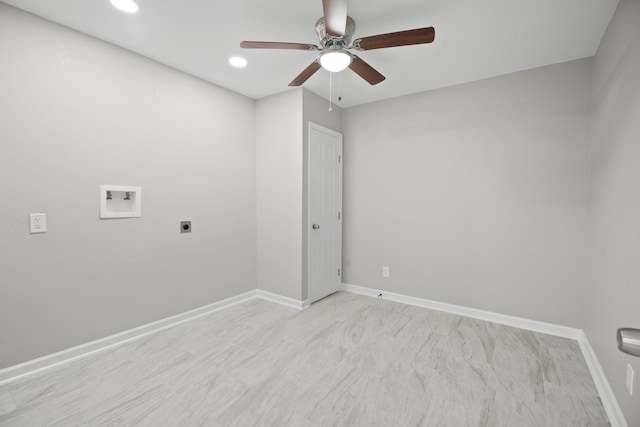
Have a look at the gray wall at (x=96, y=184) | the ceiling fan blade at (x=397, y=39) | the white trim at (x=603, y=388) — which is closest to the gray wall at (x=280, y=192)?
the gray wall at (x=96, y=184)

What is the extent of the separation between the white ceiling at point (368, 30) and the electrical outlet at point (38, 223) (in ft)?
4.72

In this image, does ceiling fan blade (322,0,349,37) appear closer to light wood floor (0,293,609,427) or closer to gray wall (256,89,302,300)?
gray wall (256,89,302,300)

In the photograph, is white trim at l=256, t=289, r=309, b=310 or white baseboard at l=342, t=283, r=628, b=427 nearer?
white baseboard at l=342, t=283, r=628, b=427

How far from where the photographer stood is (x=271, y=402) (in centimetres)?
175

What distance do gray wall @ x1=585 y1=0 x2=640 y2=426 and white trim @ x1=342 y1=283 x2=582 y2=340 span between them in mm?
Result: 316

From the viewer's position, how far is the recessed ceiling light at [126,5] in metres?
1.86

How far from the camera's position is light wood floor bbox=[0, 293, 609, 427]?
1642 mm

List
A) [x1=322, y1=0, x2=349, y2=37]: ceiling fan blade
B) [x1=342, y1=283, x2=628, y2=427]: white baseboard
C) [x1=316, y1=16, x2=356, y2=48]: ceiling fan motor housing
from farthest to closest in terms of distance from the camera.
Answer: [x1=316, y1=16, x2=356, y2=48]: ceiling fan motor housing → [x1=342, y1=283, x2=628, y2=427]: white baseboard → [x1=322, y1=0, x2=349, y2=37]: ceiling fan blade

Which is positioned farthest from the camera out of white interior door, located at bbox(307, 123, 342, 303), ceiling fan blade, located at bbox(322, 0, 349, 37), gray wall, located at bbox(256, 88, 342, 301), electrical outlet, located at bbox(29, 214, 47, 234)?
white interior door, located at bbox(307, 123, 342, 303)

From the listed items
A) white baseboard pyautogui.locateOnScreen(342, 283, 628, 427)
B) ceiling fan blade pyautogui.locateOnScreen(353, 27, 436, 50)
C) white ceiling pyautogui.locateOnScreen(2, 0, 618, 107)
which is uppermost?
white ceiling pyautogui.locateOnScreen(2, 0, 618, 107)

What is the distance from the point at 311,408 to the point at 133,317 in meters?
1.85

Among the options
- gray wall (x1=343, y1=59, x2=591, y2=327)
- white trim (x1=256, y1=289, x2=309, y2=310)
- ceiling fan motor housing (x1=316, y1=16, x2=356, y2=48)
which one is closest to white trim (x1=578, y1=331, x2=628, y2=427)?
gray wall (x1=343, y1=59, x2=591, y2=327)

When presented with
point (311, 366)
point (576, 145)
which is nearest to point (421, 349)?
point (311, 366)

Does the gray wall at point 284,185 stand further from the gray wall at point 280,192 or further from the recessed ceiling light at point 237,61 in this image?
the recessed ceiling light at point 237,61
